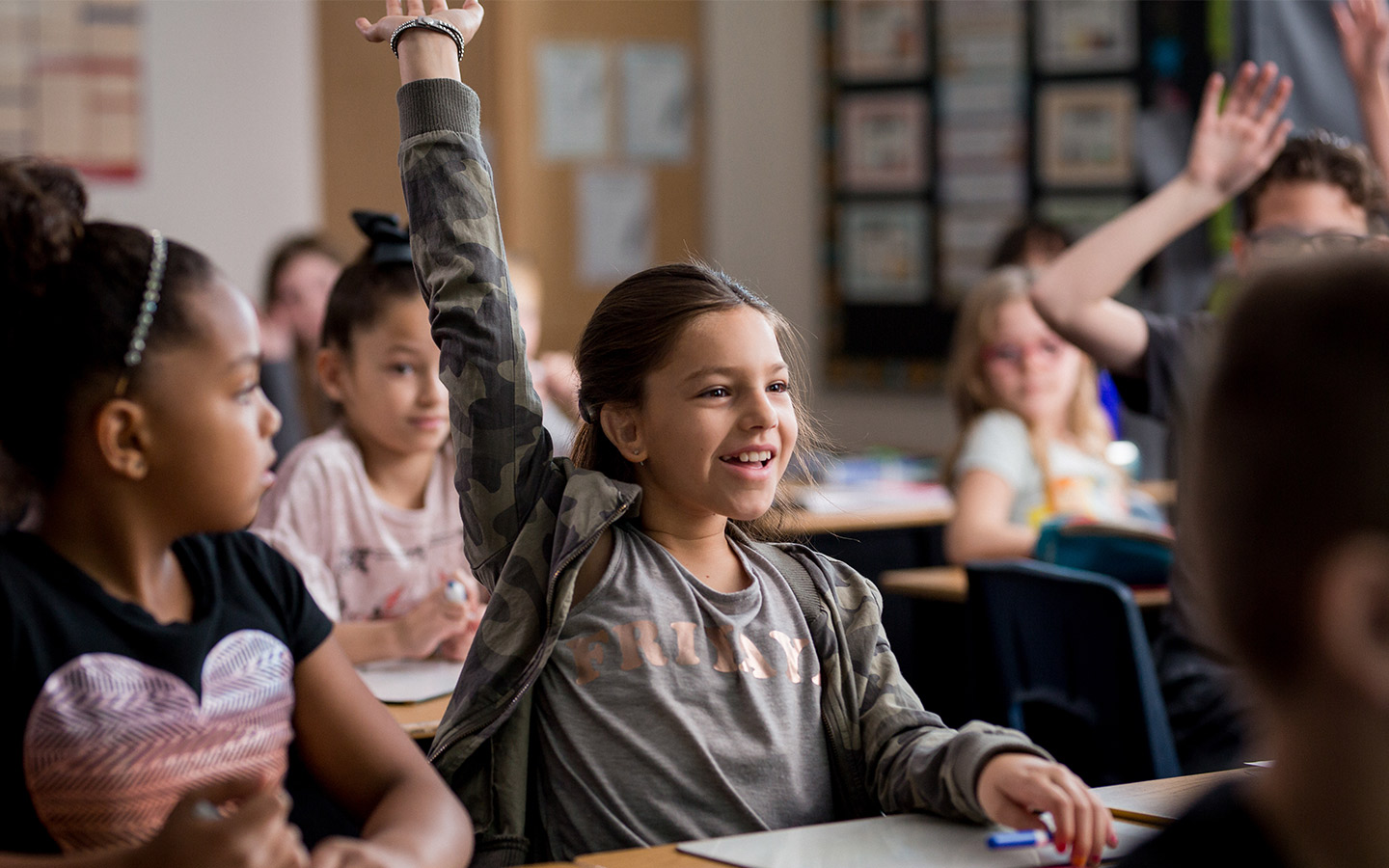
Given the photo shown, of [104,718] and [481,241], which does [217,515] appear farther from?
[481,241]

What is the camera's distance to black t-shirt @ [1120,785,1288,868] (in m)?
0.65

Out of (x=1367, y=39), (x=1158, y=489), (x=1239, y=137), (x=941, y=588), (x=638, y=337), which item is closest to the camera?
(x=638, y=337)

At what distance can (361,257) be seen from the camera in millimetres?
2326

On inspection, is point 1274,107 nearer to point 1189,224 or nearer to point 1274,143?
point 1274,143

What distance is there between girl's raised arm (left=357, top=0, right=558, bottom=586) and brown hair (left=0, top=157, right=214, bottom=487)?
0.34 m

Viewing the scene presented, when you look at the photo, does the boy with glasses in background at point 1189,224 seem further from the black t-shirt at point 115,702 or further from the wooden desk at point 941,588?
the black t-shirt at point 115,702

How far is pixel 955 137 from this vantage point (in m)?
5.40

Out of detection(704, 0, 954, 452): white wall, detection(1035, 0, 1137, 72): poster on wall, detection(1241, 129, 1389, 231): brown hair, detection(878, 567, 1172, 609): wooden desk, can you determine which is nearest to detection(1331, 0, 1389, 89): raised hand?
detection(1241, 129, 1389, 231): brown hair

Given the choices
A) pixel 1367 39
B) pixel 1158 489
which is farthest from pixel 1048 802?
pixel 1158 489

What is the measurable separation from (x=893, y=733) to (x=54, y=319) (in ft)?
2.73

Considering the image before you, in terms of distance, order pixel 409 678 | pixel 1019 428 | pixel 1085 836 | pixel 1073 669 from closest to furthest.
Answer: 1. pixel 1085 836
2. pixel 409 678
3. pixel 1073 669
4. pixel 1019 428

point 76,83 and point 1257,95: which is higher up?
point 76,83

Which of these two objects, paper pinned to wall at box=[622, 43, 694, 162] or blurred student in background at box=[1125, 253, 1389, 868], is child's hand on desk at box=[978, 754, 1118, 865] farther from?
paper pinned to wall at box=[622, 43, 694, 162]

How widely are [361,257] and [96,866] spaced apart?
1524 mm
